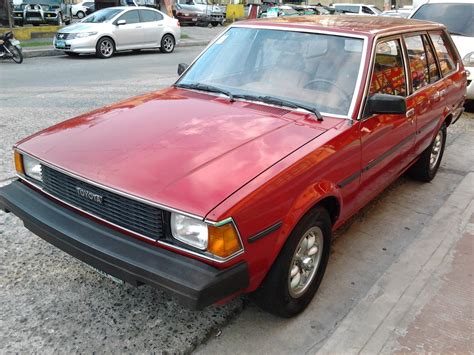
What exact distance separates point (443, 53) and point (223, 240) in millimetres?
3986

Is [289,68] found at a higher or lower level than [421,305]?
higher

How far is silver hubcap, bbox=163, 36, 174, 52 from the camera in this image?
53.2 feet

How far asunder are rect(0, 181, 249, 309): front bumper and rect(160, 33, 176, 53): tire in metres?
14.3

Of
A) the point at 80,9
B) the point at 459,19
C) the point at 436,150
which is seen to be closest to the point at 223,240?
the point at 436,150

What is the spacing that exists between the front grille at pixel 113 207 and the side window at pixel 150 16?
44.7ft

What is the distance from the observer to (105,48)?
14.2 m

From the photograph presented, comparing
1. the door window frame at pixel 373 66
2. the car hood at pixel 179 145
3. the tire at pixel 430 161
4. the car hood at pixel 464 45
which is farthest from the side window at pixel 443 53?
the car hood at pixel 464 45

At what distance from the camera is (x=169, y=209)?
7.39 ft

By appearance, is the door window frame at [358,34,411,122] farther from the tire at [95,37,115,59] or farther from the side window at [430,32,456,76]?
the tire at [95,37,115,59]

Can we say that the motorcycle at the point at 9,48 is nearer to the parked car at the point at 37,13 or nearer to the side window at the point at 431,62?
the parked car at the point at 37,13

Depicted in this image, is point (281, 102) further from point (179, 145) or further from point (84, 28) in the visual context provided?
point (84, 28)

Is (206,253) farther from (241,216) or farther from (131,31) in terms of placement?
(131,31)

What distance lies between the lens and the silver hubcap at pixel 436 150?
5.22 m

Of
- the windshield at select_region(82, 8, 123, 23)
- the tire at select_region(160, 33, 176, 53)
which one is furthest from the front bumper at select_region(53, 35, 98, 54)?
the tire at select_region(160, 33, 176, 53)
